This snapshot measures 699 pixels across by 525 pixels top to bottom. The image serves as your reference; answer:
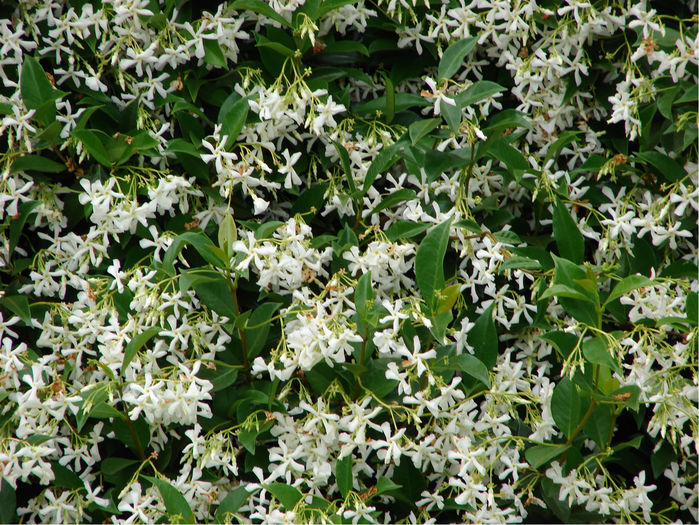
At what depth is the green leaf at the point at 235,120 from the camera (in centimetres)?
159

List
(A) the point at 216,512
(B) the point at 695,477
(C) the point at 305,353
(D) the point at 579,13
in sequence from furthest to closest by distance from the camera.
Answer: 1. (D) the point at 579,13
2. (B) the point at 695,477
3. (A) the point at 216,512
4. (C) the point at 305,353

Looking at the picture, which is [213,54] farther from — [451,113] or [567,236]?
[567,236]

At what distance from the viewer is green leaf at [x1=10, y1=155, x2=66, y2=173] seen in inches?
64.5

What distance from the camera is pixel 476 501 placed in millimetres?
1515

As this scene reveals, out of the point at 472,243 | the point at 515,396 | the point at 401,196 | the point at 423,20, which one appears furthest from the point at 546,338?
the point at 423,20

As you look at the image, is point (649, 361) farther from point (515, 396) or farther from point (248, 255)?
point (248, 255)

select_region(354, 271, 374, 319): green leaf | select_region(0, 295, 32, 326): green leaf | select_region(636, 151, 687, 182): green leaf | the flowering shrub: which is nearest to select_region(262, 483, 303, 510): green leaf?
the flowering shrub

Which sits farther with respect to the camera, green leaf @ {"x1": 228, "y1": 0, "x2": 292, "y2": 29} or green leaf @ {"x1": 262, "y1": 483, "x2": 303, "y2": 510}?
green leaf @ {"x1": 228, "y1": 0, "x2": 292, "y2": 29}

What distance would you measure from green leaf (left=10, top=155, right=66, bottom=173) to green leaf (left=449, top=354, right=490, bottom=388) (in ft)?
3.58

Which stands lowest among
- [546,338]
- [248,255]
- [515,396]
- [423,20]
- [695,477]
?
[695,477]

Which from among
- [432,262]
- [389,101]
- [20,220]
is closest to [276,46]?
[389,101]

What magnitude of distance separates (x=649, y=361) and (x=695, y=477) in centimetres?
37

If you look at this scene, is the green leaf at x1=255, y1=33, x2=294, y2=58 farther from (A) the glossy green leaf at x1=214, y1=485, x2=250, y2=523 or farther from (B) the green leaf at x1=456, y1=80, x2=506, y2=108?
(A) the glossy green leaf at x1=214, y1=485, x2=250, y2=523

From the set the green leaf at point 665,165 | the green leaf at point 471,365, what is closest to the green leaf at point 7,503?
the green leaf at point 471,365
